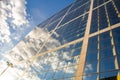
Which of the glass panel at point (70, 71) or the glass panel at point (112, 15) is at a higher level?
the glass panel at point (112, 15)

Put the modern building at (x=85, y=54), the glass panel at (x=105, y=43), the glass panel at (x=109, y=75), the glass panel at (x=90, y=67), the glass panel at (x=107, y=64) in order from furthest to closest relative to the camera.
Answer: the glass panel at (x=105, y=43) < the glass panel at (x=90, y=67) < the modern building at (x=85, y=54) < the glass panel at (x=107, y=64) < the glass panel at (x=109, y=75)

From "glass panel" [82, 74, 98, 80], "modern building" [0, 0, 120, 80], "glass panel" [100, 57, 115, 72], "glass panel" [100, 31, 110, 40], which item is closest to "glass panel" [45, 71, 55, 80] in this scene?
"modern building" [0, 0, 120, 80]

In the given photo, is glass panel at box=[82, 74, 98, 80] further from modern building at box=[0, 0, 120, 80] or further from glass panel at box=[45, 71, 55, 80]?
glass panel at box=[45, 71, 55, 80]

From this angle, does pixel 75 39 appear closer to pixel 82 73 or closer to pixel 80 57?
pixel 80 57

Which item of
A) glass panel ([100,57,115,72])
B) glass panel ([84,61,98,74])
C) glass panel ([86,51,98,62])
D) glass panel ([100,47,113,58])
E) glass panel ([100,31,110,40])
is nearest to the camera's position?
glass panel ([100,57,115,72])

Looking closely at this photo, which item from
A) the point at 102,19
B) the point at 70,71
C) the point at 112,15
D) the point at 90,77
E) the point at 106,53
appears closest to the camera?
the point at 90,77

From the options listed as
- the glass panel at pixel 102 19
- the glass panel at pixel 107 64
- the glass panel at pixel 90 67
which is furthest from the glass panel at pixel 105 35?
the glass panel at pixel 107 64

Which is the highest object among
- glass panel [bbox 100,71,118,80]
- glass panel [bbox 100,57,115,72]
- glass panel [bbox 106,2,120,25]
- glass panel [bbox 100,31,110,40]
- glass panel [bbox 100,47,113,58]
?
glass panel [bbox 106,2,120,25]

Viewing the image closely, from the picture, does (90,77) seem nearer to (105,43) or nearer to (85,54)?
(85,54)

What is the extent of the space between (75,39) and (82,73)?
6184mm

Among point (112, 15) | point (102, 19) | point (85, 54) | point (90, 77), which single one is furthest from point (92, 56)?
point (102, 19)

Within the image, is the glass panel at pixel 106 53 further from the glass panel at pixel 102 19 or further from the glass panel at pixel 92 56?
the glass panel at pixel 102 19

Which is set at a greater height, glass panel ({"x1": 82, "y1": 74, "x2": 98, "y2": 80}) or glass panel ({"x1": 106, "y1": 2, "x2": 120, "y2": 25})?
glass panel ({"x1": 106, "y1": 2, "x2": 120, "y2": 25})

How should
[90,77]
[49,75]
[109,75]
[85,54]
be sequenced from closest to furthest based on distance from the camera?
1. [109,75]
2. [90,77]
3. [85,54]
4. [49,75]
